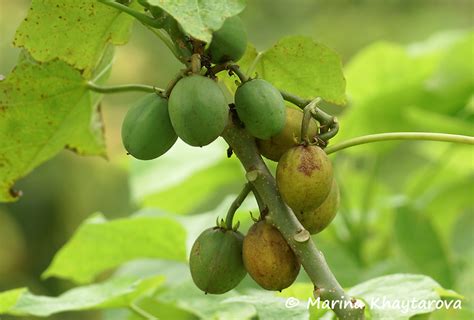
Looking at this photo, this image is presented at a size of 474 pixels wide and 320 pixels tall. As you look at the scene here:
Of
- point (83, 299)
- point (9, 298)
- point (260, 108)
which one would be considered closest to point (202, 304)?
point (83, 299)

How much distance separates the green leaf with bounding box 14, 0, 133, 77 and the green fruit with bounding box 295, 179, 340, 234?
0.95 ft

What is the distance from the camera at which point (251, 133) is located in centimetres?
77

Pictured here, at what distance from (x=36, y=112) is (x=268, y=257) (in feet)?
1.14

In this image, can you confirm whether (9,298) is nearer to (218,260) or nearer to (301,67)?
(218,260)

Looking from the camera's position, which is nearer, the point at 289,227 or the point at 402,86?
the point at 289,227

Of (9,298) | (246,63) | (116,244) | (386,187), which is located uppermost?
(386,187)

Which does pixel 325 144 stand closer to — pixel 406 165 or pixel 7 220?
pixel 406 165

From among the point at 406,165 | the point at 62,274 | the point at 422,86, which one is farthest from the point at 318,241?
the point at 406,165

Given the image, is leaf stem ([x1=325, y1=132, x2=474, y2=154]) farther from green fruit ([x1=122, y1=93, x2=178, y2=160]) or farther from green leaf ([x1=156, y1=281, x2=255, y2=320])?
green leaf ([x1=156, y1=281, x2=255, y2=320])

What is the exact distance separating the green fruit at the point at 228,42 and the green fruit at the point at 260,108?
3 cm

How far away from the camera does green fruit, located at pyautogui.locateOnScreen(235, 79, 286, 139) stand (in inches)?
29.3

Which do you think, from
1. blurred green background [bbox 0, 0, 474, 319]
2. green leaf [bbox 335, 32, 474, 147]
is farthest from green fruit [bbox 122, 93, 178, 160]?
green leaf [bbox 335, 32, 474, 147]

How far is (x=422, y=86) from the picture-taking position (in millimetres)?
1673

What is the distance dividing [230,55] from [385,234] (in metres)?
1.00
